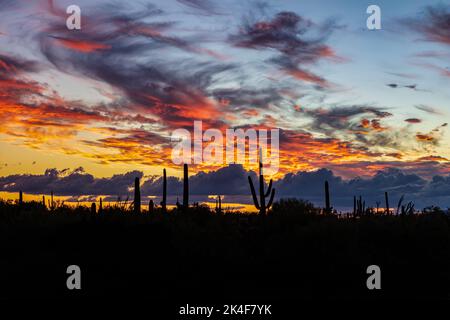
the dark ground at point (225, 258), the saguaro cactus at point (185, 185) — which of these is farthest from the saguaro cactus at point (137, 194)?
the dark ground at point (225, 258)

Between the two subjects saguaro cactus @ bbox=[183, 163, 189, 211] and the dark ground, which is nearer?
the dark ground

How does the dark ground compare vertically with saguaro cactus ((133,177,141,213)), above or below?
below

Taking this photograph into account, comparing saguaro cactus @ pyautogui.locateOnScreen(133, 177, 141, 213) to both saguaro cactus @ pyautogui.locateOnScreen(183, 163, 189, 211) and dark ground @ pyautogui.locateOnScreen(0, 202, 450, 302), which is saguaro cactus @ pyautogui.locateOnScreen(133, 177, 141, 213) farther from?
dark ground @ pyautogui.locateOnScreen(0, 202, 450, 302)

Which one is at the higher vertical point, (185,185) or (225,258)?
(185,185)

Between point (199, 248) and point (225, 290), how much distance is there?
2.87 meters

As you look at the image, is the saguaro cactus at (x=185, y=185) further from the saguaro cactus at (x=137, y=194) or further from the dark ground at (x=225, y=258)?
the dark ground at (x=225, y=258)

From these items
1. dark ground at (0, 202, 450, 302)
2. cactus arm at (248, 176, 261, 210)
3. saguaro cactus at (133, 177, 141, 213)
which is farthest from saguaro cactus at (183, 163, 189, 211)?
dark ground at (0, 202, 450, 302)

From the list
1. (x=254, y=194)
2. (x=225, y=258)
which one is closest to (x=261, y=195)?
(x=254, y=194)

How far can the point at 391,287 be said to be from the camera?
17.4 metres

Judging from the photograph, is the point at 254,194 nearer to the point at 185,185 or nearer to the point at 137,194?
the point at 185,185
